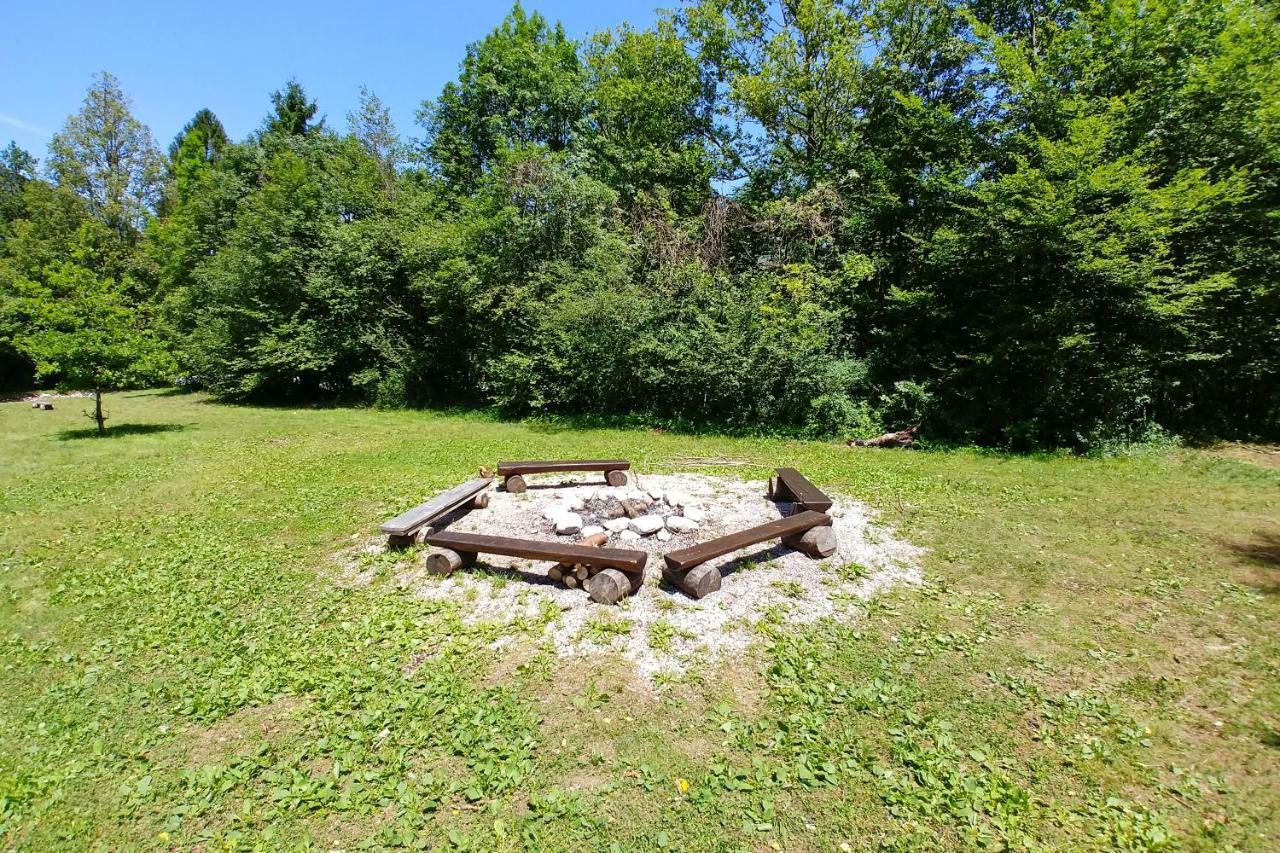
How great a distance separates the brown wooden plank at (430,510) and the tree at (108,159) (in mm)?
31721

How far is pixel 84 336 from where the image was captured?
10.7m

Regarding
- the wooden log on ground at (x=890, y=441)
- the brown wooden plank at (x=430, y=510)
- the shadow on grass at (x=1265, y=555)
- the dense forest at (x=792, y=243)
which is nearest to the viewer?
the shadow on grass at (x=1265, y=555)

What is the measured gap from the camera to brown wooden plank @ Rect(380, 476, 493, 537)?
16.6 feet

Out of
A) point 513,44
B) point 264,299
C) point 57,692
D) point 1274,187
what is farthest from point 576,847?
point 513,44

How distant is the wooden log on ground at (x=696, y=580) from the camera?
4191 millimetres

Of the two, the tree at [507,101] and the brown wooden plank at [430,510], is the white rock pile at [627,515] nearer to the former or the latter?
the brown wooden plank at [430,510]

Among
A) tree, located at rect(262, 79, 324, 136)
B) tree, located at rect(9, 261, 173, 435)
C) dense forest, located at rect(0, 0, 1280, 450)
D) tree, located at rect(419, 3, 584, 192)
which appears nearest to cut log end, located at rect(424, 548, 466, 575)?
dense forest, located at rect(0, 0, 1280, 450)

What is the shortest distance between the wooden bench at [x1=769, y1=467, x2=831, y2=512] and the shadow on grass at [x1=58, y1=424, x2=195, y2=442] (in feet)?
42.9

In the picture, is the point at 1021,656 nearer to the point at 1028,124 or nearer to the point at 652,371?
the point at 652,371

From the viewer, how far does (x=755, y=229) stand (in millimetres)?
12961

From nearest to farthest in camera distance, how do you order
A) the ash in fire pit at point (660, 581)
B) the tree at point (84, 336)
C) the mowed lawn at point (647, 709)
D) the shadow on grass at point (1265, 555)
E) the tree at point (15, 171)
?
the mowed lawn at point (647, 709)
the ash in fire pit at point (660, 581)
the shadow on grass at point (1265, 555)
the tree at point (84, 336)
the tree at point (15, 171)

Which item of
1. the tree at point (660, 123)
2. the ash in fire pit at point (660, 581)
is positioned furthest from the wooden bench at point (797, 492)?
the tree at point (660, 123)

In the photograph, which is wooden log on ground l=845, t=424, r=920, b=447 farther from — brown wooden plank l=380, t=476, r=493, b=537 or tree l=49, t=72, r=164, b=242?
tree l=49, t=72, r=164, b=242

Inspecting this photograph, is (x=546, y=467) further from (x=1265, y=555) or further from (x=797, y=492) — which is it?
(x=1265, y=555)
